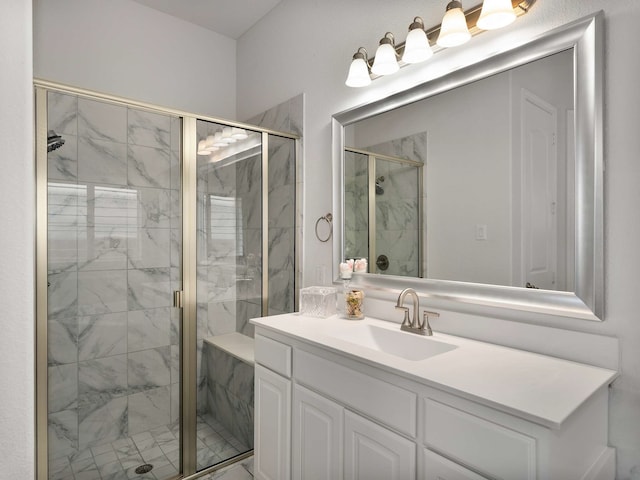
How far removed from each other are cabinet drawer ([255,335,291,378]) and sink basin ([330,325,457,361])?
0.70 ft

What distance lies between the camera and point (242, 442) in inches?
87.0

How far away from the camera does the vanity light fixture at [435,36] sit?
1300mm

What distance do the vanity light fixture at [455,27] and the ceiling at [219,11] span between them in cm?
157

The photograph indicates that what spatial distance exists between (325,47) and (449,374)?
1.87m

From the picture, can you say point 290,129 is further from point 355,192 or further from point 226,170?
point 355,192

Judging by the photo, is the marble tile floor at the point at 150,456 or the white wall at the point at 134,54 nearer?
the marble tile floor at the point at 150,456

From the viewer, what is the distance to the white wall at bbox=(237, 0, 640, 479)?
1109mm

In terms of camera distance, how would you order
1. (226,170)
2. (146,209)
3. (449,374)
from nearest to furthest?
1. (449,374)
2. (146,209)
3. (226,170)

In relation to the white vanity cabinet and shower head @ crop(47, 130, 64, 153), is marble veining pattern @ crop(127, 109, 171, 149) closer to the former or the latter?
shower head @ crop(47, 130, 64, 153)

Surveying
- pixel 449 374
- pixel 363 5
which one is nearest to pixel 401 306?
pixel 449 374

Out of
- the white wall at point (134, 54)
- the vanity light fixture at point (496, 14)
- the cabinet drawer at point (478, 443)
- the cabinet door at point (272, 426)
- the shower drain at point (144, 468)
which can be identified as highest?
the white wall at point (134, 54)

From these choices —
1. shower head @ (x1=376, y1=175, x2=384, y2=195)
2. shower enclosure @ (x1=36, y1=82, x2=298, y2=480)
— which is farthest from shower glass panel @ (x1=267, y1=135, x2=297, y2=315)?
shower head @ (x1=376, y1=175, x2=384, y2=195)

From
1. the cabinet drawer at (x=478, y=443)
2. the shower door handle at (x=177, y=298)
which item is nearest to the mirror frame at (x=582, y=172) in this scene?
the cabinet drawer at (x=478, y=443)

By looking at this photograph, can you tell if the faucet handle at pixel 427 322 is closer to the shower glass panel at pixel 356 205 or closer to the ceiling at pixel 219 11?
the shower glass panel at pixel 356 205
